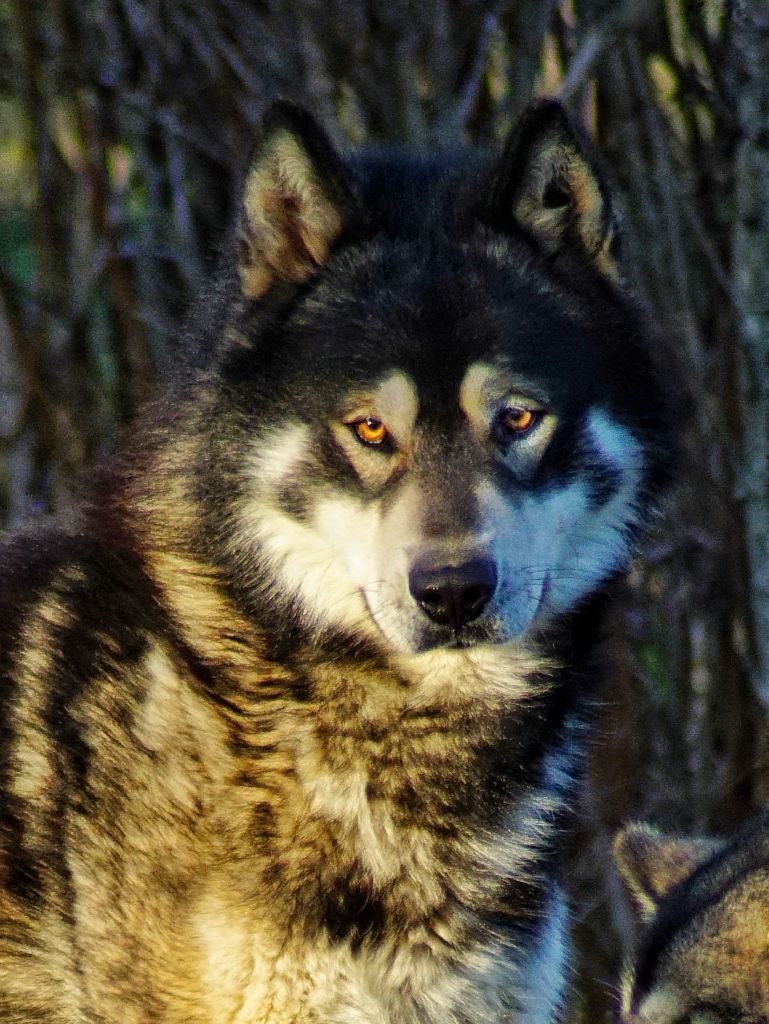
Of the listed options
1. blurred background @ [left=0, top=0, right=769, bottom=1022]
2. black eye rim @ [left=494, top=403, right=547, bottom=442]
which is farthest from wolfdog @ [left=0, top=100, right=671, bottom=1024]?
blurred background @ [left=0, top=0, right=769, bottom=1022]

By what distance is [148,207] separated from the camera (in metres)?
5.53

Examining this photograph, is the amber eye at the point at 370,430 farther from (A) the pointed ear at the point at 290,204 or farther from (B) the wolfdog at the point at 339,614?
(A) the pointed ear at the point at 290,204

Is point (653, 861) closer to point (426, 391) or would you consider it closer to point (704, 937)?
point (704, 937)

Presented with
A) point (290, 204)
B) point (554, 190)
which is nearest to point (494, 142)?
point (554, 190)

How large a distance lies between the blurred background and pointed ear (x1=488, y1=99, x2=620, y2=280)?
2.25 metres

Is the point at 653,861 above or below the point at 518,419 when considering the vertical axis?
below

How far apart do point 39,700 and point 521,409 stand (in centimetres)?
129

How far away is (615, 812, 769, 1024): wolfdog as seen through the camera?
295 cm

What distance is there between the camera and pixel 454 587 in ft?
9.39

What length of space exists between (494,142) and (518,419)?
269cm

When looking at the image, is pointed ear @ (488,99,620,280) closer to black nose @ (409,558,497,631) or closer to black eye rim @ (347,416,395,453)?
black eye rim @ (347,416,395,453)

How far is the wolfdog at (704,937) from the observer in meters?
2.95

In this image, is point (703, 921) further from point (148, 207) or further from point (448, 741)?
point (148, 207)

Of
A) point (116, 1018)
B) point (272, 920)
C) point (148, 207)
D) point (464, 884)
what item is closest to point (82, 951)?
point (116, 1018)
